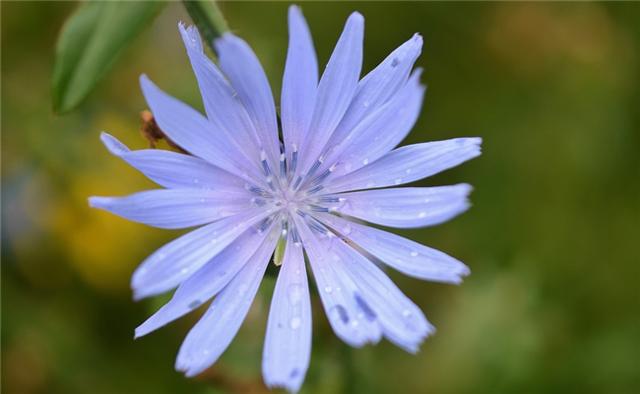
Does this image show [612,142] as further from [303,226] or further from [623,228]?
[303,226]

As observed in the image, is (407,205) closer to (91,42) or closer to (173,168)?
(173,168)

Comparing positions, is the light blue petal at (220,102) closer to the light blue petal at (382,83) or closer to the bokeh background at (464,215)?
the light blue petal at (382,83)

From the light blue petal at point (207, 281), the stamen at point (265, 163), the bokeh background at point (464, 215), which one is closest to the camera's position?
the light blue petal at point (207, 281)

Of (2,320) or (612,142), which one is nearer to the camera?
(2,320)

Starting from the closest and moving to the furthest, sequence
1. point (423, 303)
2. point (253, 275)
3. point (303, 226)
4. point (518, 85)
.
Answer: point (253, 275), point (303, 226), point (423, 303), point (518, 85)

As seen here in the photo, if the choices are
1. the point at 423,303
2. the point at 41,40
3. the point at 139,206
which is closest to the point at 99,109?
the point at 41,40

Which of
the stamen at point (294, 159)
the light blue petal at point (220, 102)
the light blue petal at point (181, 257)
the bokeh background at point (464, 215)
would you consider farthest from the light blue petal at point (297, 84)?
the bokeh background at point (464, 215)
